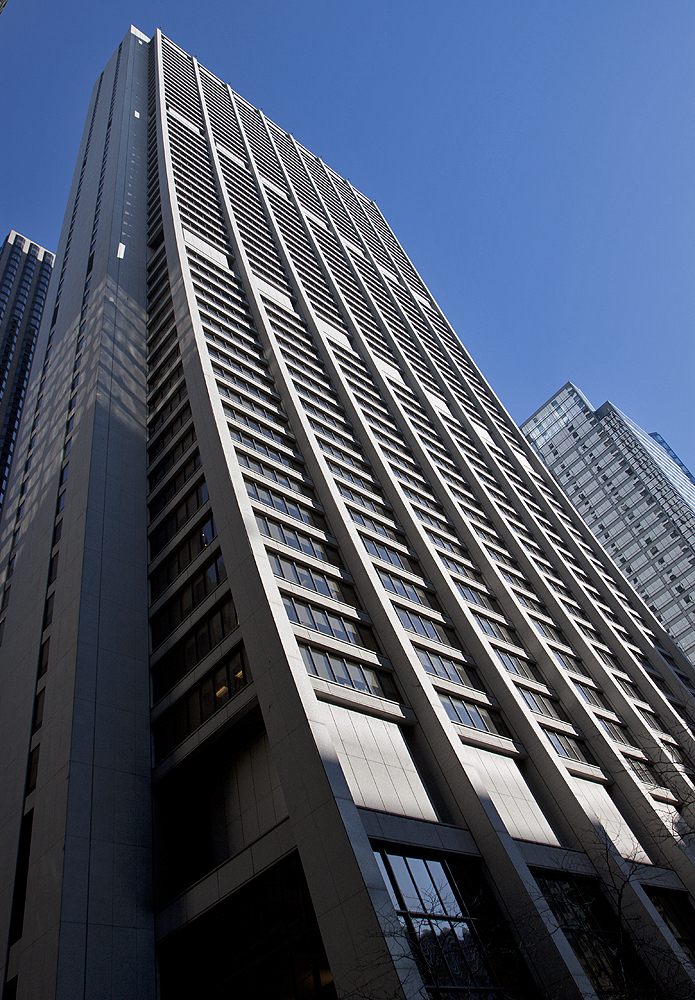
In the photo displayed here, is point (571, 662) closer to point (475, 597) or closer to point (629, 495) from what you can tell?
point (475, 597)

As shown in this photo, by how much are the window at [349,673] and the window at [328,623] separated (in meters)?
1.15

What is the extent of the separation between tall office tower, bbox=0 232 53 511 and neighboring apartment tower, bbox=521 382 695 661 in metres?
76.5

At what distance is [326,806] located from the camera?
19.2 m

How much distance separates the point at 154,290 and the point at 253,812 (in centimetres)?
4146

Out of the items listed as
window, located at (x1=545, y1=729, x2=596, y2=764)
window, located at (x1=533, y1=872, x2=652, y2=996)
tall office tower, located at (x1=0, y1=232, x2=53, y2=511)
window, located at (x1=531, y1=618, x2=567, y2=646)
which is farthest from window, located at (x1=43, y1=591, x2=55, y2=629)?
tall office tower, located at (x1=0, y1=232, x2=53, y2=511)

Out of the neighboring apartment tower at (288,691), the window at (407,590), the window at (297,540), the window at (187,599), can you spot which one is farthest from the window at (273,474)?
the window at (187,599)

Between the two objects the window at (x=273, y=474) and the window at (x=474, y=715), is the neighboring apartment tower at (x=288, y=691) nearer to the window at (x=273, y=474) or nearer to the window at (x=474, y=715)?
the window at (x=273, y=474)

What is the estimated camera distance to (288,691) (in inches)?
872

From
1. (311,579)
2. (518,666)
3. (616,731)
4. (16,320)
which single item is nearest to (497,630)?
(518,666)

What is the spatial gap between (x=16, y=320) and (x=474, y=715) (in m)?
86.0

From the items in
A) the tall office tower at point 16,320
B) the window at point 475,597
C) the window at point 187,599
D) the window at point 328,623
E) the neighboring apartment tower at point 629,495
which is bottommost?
Answer: the window at point 328,623

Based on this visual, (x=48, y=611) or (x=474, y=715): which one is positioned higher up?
(x=48, y=611)

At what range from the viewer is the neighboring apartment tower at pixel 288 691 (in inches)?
790

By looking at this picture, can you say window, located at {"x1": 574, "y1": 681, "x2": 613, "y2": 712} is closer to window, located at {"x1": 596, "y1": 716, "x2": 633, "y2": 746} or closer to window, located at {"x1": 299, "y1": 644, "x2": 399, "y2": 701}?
window, located at {"x1": 596, "y1": 716, "x2": 633, "y2": 746}
